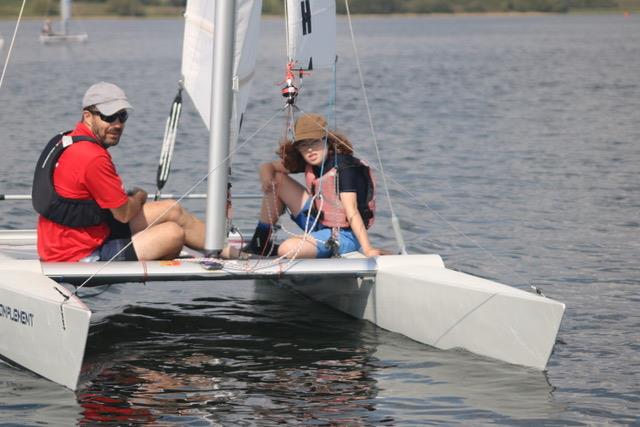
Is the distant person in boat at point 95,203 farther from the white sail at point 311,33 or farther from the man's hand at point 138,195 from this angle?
the white sail at point 311,33

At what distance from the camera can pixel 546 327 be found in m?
5.85

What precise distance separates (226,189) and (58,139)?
33.9 inches

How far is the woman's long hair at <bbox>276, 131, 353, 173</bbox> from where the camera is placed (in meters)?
6.62

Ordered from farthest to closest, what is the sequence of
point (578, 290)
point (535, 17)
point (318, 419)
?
point (535, 17) → point (578, 290) → point (318, 419)

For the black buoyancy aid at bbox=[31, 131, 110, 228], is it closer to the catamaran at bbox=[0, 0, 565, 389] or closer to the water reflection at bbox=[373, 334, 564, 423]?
the catamaran at bbox=[0, 0, 565, 389]

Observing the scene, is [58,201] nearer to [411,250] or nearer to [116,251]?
[116,251]

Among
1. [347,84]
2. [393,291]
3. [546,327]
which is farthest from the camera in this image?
[347,84]

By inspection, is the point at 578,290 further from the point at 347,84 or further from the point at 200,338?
the point at 347,84

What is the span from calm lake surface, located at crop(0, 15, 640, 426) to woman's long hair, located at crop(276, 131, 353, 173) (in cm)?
61

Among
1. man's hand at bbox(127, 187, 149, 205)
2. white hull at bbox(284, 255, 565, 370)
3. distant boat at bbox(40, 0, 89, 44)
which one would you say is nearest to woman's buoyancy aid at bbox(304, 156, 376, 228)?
white hull at bbox(284, 255, 565, 370)

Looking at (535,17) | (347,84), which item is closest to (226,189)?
(347,84)

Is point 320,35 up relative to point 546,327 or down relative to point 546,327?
up

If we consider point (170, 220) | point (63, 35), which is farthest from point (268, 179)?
point (63, 35)

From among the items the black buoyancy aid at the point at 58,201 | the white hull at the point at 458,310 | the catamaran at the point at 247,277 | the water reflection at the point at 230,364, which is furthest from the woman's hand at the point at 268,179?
the black buoyancy aid at the point at 58,201
